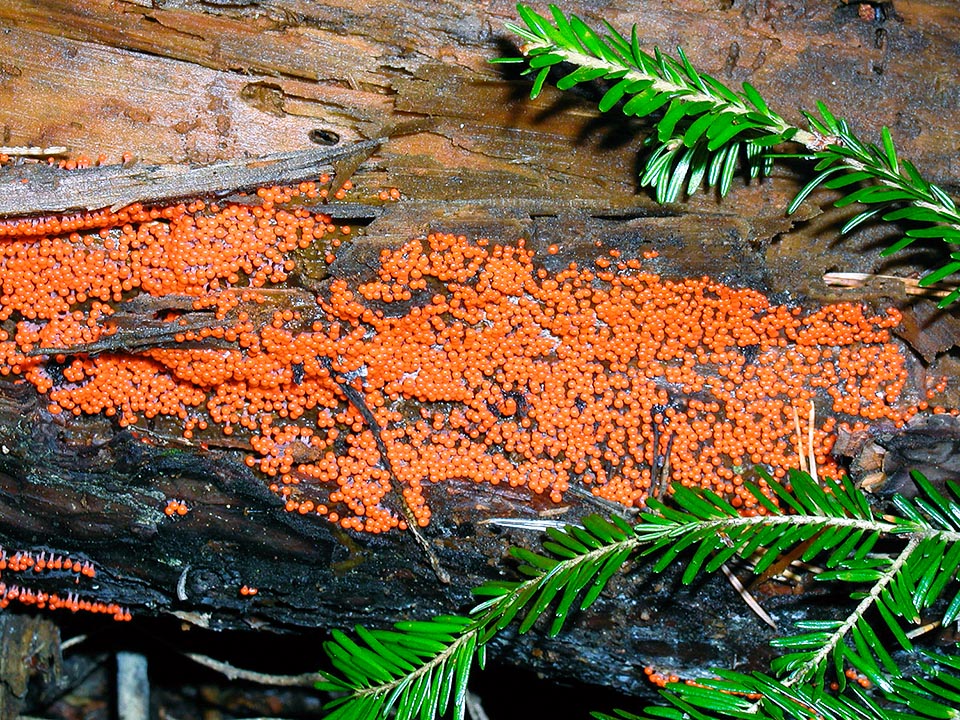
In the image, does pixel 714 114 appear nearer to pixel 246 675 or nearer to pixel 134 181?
pixel 134 181

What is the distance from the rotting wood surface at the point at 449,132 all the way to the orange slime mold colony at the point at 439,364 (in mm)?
119

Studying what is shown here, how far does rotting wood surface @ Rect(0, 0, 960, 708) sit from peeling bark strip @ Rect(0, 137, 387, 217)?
10 centimetres

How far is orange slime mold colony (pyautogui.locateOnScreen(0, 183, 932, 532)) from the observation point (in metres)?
3.06

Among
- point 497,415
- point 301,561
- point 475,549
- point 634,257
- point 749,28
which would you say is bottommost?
point 301,561

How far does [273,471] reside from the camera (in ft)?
10.5

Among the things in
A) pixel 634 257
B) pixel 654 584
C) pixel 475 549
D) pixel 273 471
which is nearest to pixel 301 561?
pixel 273 471

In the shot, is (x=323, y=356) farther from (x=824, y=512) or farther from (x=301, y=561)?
(x=824, y=512)

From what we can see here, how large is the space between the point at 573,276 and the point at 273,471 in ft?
4.58

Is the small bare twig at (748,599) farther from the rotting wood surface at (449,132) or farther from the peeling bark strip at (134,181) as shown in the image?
the peeling bark strip at (134,181)

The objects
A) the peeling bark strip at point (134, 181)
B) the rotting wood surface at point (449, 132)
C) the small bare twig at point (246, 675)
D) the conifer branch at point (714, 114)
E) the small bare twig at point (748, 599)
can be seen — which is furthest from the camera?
the small bare twig at point (246, 675)

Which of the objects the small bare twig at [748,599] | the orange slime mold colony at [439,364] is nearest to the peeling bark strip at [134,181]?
the orange slime mold colony at [439,364]

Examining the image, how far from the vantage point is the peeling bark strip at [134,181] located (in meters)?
2.90

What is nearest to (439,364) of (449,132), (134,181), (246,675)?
(449,132)

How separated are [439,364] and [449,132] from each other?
0.88 metres
